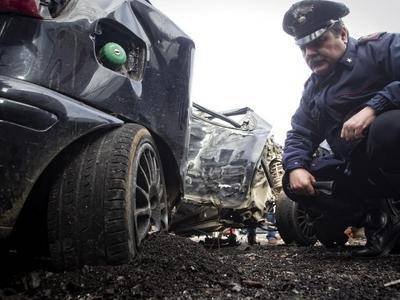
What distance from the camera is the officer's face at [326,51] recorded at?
7.54 ft

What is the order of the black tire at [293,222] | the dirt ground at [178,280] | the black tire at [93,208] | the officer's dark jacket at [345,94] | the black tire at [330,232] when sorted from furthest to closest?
the black tire at [293,222] → the black tire at [330,232] → the officer's dark jacket at [345,94] → the black tire at [93,208] → the dirt ground at [178,280]

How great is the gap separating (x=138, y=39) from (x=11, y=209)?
0.94m

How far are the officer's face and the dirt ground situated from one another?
1143mm

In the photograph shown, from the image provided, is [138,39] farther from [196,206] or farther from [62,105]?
[196,206]

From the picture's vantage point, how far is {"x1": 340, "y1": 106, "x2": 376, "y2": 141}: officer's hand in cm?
205

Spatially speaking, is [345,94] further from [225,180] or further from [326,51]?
[225,180]

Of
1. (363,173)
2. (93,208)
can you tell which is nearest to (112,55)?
(93,208)

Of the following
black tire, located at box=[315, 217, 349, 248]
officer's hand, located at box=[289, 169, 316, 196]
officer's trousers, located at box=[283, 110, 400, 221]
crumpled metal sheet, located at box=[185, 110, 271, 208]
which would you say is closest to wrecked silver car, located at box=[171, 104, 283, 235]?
crumpled metal sheet, located at box=[185, 110, 271, 208]

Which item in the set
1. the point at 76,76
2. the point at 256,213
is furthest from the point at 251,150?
the point at 76,76

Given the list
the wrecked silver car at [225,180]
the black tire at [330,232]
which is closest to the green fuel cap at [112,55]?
the black tire at [330,232]

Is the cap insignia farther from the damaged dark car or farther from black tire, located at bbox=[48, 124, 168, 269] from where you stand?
black tire, located at bbox=[48, 124, 168, 269]

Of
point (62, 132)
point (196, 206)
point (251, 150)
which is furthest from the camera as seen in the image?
point (251, 150)

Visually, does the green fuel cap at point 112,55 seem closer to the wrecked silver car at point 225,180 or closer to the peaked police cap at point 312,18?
the peaked police cap at point 312,18

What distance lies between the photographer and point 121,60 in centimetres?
170
